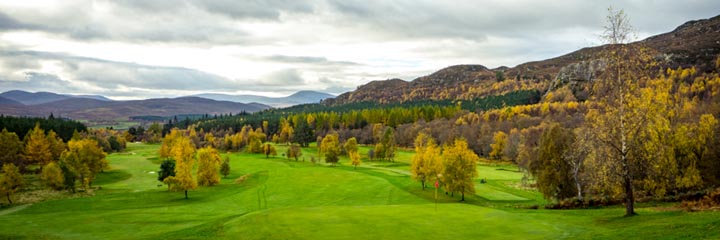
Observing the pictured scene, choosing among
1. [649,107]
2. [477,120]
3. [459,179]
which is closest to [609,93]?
[649,107]

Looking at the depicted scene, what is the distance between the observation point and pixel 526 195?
6116 cm

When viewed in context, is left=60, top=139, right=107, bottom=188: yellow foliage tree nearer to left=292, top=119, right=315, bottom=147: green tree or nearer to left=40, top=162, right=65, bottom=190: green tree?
left=40, top=162, right=65, bottom=190: green tree

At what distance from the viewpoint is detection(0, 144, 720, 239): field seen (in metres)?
27.5

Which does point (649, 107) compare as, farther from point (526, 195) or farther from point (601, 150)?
point (526, 195)

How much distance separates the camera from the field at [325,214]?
90.3 ft

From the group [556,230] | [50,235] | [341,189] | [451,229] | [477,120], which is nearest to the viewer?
[556,230]

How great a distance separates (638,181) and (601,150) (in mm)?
13089

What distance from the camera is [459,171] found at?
6078cm

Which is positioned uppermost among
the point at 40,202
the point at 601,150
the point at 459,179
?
the point at 601,150

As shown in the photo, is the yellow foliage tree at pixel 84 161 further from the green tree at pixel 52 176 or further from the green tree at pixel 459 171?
the green tree at pixel 459 171

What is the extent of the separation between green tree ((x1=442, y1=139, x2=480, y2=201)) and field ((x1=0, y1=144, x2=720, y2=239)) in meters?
2.00

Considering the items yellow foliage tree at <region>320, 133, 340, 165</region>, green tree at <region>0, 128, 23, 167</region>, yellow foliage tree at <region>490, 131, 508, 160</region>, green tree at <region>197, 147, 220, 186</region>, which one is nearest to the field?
green tree at <region>197, 147, 220, 186</region>

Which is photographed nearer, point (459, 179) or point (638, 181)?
point (638, 181)

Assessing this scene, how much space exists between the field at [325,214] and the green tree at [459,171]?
6.56ft
